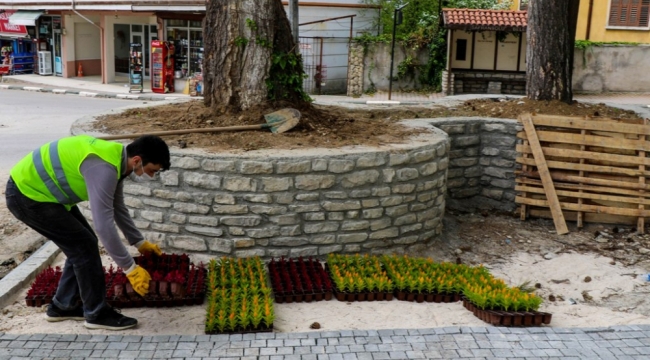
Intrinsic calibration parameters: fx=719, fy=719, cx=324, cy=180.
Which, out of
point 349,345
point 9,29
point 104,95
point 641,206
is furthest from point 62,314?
point 9,29

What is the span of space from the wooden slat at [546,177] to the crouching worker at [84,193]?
565cm

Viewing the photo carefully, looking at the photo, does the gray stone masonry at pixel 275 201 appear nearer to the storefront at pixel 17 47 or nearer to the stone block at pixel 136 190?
the stone block at pixel 136 190

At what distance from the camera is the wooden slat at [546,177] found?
9375 mm

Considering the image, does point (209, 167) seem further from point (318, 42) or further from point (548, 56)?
point (318, 42)

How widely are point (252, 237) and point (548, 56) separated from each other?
6434 millimetres

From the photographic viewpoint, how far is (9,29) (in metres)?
31.6

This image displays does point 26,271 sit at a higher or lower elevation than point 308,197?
lower

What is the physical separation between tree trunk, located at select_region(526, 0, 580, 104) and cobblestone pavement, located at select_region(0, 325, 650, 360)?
620 cm

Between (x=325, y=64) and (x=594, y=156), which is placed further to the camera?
(x=325, y=64)

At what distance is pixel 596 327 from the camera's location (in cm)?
618

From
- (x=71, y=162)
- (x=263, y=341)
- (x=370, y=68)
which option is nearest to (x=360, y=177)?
(x=263, y=341)

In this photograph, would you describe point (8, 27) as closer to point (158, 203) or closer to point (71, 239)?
point (158, 203)

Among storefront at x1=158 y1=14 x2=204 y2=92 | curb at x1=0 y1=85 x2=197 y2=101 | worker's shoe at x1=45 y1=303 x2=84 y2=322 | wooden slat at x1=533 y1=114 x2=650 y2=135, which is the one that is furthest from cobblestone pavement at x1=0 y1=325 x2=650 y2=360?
storefront at x1=158 y1=14 x2=204 y2=92

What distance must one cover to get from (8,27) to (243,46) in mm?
26774
